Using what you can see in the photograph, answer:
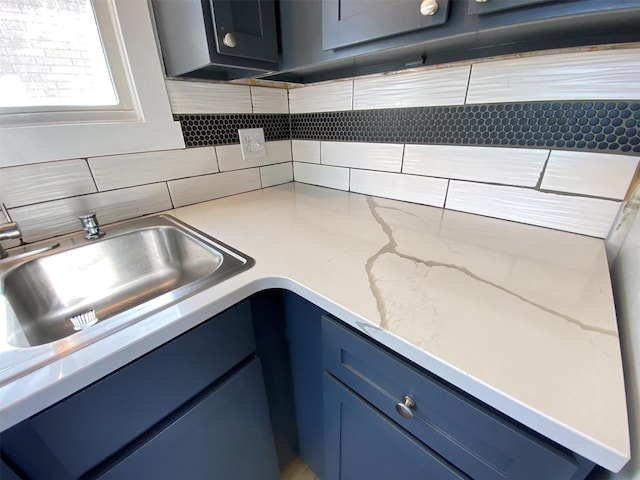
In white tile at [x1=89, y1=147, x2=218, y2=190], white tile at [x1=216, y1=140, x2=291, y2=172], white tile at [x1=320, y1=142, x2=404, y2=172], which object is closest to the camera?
white tile at [x1=89, y1=147, x2=218, y2=190]

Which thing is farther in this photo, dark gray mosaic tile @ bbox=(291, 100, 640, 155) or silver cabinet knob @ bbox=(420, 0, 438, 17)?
dark gray mosaic tile @ bbox=(291, 100, 640, 155)

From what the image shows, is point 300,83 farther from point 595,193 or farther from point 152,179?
point 595,193

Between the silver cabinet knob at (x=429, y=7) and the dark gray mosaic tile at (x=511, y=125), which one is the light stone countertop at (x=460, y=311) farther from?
the silver cabinet knob at (x=429, y=7)

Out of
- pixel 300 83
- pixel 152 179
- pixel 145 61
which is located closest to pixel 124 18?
pixel 145 61

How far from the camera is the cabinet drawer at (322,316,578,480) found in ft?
1.07

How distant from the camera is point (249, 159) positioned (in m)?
1.13

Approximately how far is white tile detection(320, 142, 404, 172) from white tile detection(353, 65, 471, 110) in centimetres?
13

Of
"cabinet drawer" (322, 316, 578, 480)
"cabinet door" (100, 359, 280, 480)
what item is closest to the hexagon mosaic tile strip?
"cabinet drawer" (322, 316, 578, 480)

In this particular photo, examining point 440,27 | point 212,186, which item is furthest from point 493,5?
point 212,186

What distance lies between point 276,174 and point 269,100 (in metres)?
0.30

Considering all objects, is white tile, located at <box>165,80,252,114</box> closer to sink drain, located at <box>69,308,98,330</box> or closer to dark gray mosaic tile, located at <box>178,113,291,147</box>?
dark gray mosaic tile, located at <box>178,113,291,147</box>

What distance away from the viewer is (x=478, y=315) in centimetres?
41

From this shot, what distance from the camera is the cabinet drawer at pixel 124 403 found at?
36 centimetres

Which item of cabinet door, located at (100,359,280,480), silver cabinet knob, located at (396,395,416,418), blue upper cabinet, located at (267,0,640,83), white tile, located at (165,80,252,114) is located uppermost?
blue upper cabinet, located at (267,0,640,83)
